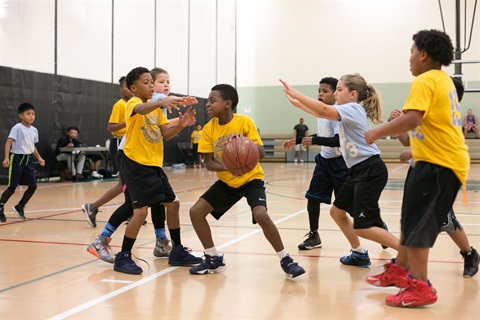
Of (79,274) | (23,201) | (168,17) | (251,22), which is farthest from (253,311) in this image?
(251,22)

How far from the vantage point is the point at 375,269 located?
477 centimetres

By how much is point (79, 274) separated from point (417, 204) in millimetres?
2545

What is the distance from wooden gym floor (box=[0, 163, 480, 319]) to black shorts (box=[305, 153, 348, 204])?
51 cm

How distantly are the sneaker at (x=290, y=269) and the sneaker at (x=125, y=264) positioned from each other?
1.09 meters

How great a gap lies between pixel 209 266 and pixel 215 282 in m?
0.30

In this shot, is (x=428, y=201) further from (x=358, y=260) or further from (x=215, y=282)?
(x=215, y=282)

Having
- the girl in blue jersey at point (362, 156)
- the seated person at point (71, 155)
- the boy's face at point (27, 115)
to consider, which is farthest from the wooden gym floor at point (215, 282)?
the seated person at point (71, 155)

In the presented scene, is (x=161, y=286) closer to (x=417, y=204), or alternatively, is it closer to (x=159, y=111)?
(x=159, y=111)

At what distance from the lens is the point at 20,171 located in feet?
26.5

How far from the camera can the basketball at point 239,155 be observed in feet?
15.0

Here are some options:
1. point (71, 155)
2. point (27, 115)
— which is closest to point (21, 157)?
point (27, 115)

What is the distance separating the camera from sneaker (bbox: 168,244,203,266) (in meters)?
5.09

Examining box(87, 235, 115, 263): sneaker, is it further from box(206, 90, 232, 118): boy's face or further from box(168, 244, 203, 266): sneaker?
box(206, 90, 232, 118): boy's face

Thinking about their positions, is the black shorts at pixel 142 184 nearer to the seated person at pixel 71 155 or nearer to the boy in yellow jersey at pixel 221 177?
the boy in yellow jersey at pixel 221 177
